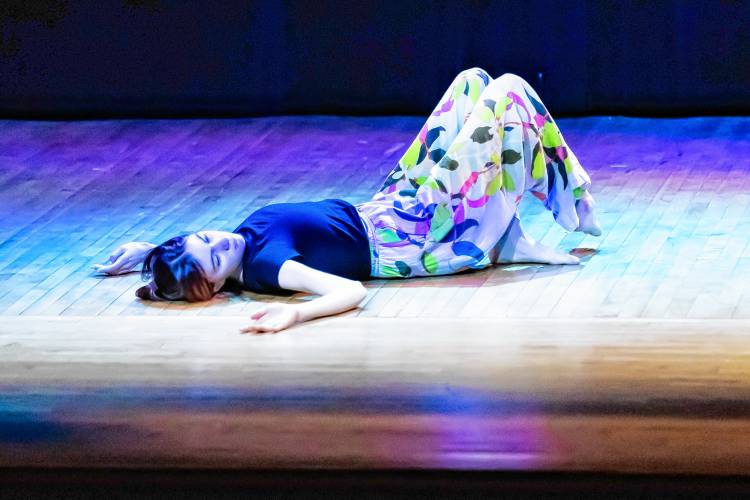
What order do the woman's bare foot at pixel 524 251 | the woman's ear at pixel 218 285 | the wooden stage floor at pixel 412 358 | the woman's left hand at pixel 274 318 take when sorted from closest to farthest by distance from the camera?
the wooden stage floor at pixel 412 358 < the woman's left hand at pixel 274 318 < the woman's ear at pixel 218 285 < the woman's bare foot at pixel 524 251

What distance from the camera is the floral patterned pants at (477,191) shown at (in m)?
3.88

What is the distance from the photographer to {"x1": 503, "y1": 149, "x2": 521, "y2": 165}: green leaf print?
3910mm

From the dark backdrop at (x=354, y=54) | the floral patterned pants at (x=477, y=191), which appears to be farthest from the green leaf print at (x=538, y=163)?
the dark backdrop at (x=354, y=54)

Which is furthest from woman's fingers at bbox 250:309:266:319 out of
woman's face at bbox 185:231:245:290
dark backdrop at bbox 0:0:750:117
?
dark backdrop at bbox 0:0:750:117

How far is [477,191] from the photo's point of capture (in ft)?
12.7

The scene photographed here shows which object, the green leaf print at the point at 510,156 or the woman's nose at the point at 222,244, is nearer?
the woman's nose at the point at 222,244

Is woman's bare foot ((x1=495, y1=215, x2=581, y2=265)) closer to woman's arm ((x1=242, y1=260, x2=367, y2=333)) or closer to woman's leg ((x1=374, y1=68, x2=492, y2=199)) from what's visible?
A: woman's leg ((x1=374, y1=68, x2=492, y2=199))

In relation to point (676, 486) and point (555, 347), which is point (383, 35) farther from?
point (676, 486)

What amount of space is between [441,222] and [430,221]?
0.13 ft

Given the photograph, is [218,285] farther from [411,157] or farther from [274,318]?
[411,157]

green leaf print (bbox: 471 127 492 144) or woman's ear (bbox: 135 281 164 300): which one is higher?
green leaf print (bbox: 471 127 492 144)

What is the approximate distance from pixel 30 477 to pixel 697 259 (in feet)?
7.35

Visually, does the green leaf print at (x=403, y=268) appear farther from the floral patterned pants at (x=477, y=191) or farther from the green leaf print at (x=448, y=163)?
the green leaf print at (x=448, y=163)

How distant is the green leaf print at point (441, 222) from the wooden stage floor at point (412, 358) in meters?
0.13
